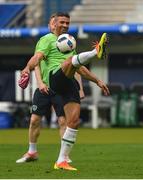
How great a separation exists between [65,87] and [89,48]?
1750cm

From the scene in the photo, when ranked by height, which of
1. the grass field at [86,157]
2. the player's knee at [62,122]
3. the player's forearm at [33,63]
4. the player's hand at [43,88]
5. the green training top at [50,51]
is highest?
the green training top at [50,51]

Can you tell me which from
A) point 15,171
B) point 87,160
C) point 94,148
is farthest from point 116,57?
point 15,171

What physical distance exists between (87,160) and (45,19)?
66.7ft

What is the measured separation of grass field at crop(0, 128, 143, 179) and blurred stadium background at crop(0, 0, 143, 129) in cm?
567

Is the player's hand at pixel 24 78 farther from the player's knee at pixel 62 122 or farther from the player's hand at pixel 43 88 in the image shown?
the player's knee at pixel 62 122

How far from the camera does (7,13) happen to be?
1235 inches

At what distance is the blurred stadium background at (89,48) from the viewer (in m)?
26.6

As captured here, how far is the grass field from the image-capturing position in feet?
34.2

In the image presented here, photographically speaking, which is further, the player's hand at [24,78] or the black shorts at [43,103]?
the black shorts at [43,103]

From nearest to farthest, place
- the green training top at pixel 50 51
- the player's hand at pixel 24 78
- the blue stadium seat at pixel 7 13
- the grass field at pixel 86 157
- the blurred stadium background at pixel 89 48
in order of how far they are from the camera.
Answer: the grass field at pixel 86 157
the player's hand at pixel 24 78
the green training top at pixel 50 51
the blurred stadium background at pixel 89 48
the blue stadium seat at pixel 7 13

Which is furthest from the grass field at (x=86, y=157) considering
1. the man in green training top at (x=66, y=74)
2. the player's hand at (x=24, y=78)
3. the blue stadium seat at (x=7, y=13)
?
the blue stadium seat at (x=7, y=13)

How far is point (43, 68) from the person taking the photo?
41.1 ft

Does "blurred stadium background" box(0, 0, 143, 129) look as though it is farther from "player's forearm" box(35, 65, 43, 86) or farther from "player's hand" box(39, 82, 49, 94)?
"player's hand" box(39, 82, 49, 94)

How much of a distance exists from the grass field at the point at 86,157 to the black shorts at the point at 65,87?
898mm
